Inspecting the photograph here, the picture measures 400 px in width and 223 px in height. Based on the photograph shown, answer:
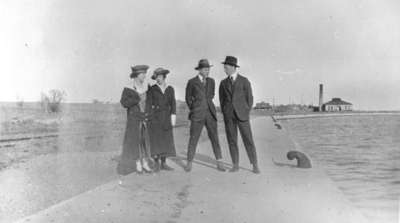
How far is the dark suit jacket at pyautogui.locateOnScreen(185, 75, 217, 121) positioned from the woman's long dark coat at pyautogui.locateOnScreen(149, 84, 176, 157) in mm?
321

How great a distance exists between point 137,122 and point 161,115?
0.42 m

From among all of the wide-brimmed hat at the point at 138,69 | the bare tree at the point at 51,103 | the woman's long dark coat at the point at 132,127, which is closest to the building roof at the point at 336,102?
the bare tree at the point at 51,103

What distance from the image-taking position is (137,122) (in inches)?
259

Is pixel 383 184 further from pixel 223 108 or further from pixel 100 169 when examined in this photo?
pixel 100 169

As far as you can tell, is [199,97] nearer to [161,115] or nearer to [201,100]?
Result: [201,100]

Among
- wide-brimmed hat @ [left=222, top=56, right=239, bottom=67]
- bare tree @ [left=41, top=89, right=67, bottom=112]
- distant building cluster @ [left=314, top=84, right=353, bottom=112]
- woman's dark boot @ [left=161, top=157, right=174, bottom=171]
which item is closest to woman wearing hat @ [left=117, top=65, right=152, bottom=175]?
woman's dark boot @ [left=161, top=157, right=174, bottom=171]

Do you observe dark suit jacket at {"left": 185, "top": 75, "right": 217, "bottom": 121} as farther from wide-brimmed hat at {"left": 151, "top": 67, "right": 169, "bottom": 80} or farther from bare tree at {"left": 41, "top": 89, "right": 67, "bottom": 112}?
bare tree at {"left": 41, "top": 89, "right": 67, "bottom": 112}

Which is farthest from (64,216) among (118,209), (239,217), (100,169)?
(100,169)

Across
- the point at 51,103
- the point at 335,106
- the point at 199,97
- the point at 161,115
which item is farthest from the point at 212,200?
the point at 335,106

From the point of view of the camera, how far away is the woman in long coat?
670 centimetres

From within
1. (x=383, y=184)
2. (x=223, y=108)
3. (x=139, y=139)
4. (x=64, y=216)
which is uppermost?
(x=223, y=108)

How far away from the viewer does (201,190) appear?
5.26 meters

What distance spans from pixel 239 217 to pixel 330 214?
35.3 inches

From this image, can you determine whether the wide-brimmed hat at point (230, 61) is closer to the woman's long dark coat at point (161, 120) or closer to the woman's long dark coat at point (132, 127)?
the woman's long dark coat at point (161, 120)
